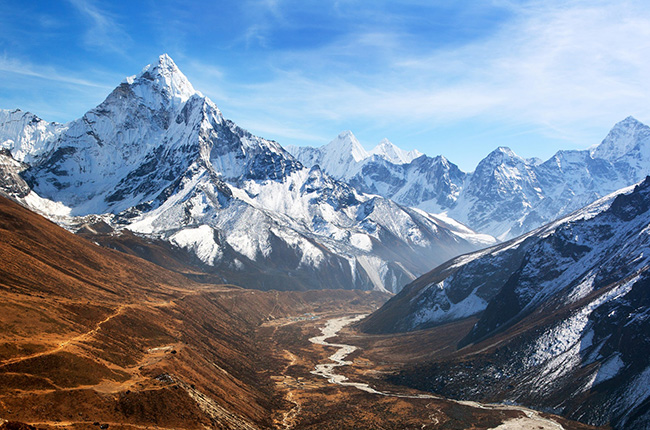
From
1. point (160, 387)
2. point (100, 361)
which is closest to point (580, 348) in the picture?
point (160, 387)

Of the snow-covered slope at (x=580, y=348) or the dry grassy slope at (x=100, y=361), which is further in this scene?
the snow-covered slope at (x=580, y=348)

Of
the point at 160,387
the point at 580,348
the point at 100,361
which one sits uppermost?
the point at 100,361

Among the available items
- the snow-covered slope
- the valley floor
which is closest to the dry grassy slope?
the valley floor

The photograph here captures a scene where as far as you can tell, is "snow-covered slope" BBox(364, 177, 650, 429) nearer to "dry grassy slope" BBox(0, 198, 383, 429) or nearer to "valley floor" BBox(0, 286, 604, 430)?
"valley floor" BBox(0, 286, 604, 430)

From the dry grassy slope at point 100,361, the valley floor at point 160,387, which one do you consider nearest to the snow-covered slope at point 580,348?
the valley floor at point 160,387

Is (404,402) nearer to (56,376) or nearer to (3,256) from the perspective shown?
(56,376)

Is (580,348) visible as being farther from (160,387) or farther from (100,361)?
(100,361)

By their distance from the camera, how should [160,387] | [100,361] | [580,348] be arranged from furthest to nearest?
1. [580,348]
2. [100,361]
3. [160,387]

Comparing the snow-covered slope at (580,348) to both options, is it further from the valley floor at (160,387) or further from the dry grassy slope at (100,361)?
the dry grassy slope at (100,361)
